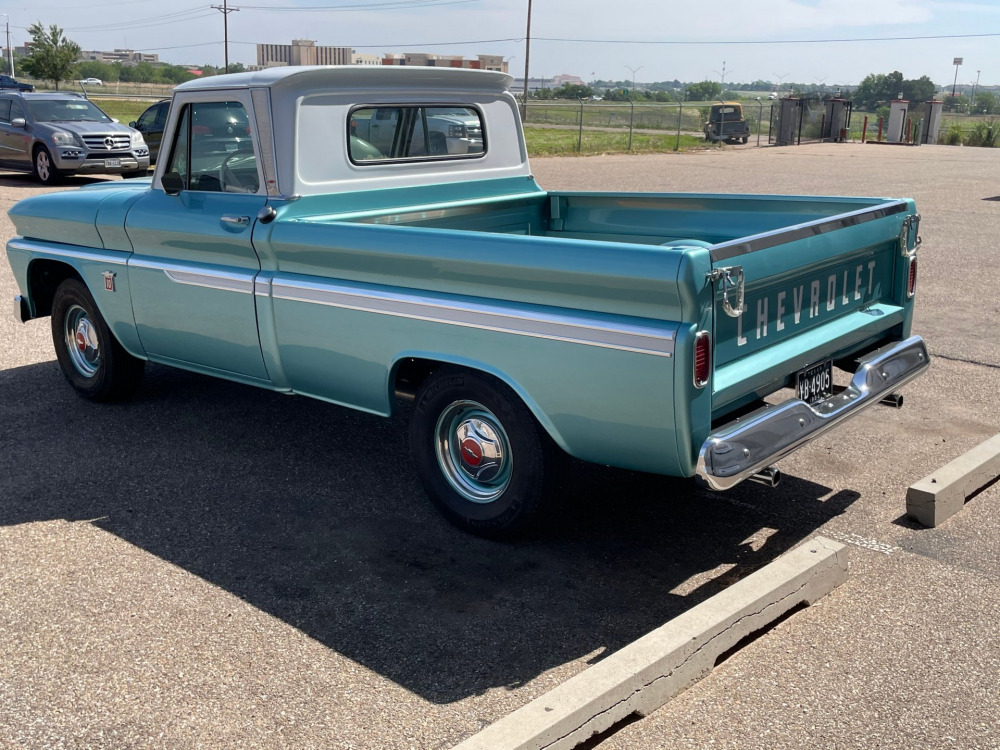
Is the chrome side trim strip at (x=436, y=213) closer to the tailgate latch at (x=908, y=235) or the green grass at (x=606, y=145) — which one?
the tailgate latch at (x=908, y=235)

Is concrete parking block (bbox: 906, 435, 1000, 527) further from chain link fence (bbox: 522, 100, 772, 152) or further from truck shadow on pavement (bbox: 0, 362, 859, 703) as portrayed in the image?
chain link fence (bbox: 522, 100, 772, 152)

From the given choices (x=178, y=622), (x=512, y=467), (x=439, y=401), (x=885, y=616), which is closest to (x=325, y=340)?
(x=439, y=401)

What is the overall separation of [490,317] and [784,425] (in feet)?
3.88

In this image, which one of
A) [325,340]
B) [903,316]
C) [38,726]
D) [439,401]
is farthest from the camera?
[903,316]

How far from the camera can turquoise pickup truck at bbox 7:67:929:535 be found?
3.62 m

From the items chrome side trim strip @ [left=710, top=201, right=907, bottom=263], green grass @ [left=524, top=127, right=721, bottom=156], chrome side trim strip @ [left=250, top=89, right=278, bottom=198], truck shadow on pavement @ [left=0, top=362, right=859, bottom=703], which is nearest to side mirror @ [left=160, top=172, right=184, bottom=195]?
chrome side trim strip @ [left=250, top=89, right=278, bottom=198]

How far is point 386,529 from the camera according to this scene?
453 cm

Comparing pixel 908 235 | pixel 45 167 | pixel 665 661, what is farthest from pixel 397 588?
pixel 45 167

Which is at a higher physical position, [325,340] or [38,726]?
[325,340]

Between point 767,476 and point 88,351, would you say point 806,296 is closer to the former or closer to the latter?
point 767,476

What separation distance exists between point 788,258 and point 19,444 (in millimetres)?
4188

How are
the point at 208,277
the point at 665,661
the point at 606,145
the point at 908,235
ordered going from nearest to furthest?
the point at 665,661, the point at 908,235, the point at 208,277, the point at 606,145

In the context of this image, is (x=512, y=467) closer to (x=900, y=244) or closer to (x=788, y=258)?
(x=788, y=258)

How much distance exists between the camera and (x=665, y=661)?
3.14 m
